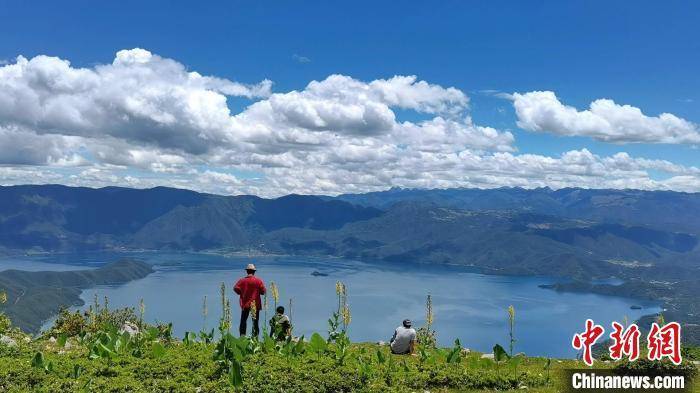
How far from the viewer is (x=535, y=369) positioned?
58.8 feet

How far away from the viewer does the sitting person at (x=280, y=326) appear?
20.3 meters

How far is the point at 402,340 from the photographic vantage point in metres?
21.5

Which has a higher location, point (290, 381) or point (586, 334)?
point (586, 334)

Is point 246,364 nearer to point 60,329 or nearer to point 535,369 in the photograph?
point 535,369

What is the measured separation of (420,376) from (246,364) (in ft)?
17.0

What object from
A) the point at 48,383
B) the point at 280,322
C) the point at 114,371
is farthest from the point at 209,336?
the point at 48,383

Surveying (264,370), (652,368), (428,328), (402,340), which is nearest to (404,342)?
(402,340)

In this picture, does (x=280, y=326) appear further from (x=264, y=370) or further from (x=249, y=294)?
(x=264, y=370)

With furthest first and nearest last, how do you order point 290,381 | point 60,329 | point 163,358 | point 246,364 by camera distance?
point 60,329 → point 163,358 → point 246,364 → point 290,381
